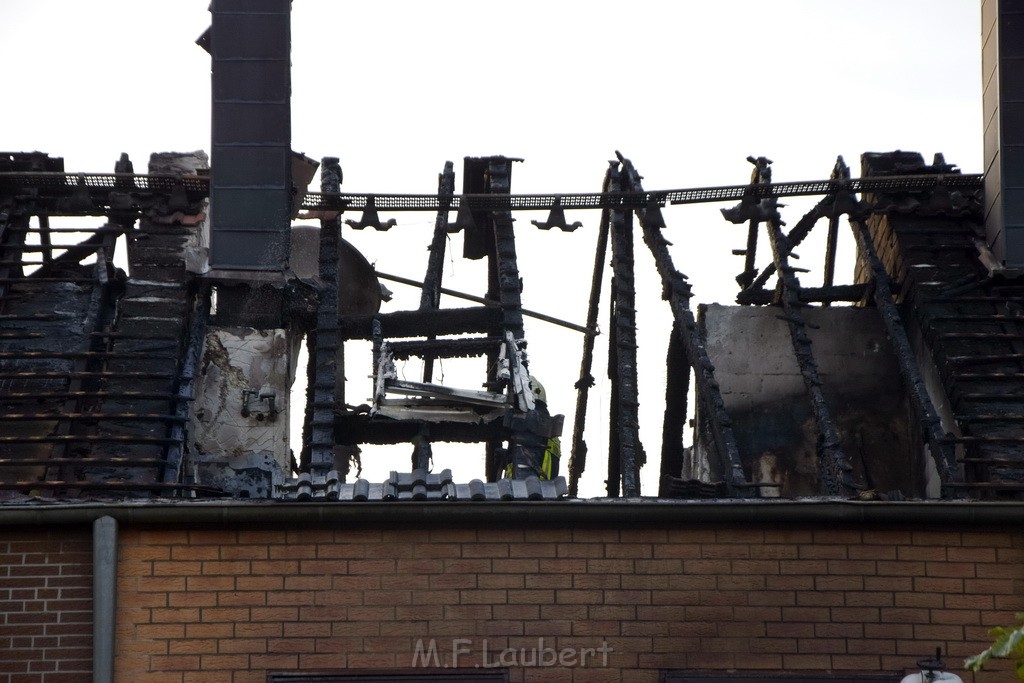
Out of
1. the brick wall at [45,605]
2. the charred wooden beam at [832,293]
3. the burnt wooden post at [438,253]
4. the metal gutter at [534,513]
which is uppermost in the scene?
the burnt wooden post at [438,253]

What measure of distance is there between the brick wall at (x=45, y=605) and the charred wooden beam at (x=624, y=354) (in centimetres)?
512

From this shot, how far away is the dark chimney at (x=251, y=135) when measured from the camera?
14.0 metres

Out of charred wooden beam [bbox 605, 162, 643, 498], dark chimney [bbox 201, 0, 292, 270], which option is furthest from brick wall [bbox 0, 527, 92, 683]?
charred wooden beam [bbox 605, 162, 643, 498]

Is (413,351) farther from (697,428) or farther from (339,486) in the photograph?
(339,486)

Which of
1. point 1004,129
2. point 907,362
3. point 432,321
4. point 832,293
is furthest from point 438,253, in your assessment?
point 1004,129

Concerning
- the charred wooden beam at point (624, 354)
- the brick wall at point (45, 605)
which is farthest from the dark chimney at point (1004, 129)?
the brick wall at point (45, 605)

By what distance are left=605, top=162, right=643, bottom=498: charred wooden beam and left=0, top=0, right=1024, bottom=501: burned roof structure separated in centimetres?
3

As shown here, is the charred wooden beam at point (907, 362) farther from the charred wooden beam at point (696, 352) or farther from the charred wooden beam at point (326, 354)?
the charred wooden beam at point (326, 354)

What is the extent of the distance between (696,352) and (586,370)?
3.32 meters

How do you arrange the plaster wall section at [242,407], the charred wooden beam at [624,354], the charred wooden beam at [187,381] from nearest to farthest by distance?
the charred wooden beam at [187,381] < the plaster wall section at [242,407] < the charred wooden beam at [624,354]

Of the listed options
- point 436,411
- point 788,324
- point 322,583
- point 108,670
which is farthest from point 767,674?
point 788,324

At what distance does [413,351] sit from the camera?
15438 millimetres

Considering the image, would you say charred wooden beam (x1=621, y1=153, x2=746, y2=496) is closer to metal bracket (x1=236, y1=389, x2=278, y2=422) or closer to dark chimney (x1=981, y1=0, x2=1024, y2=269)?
dark chimney (x1=981, y1=0, x2=1024, y2=269)

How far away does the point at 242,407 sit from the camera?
1451cm
